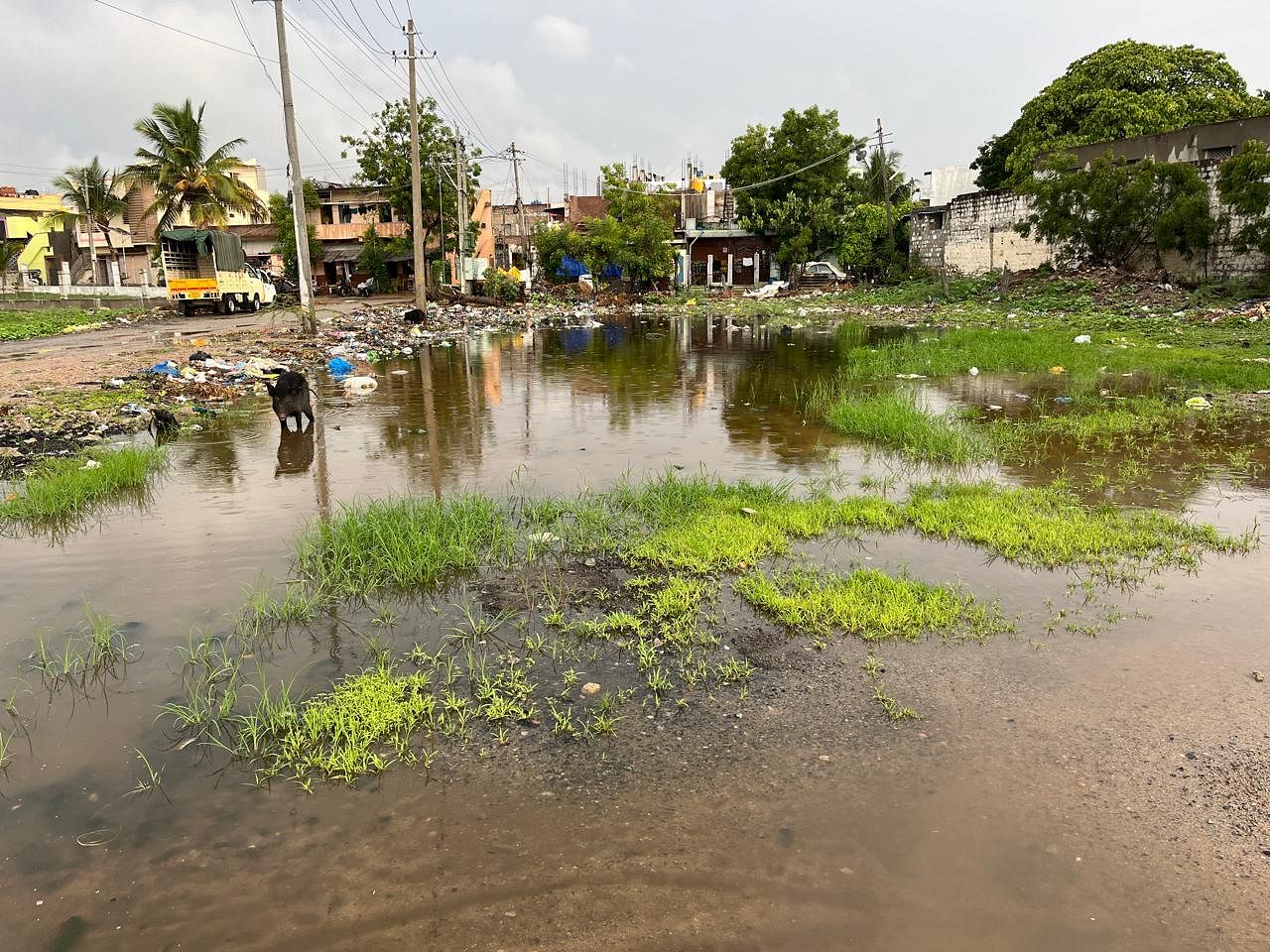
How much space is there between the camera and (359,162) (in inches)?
1246

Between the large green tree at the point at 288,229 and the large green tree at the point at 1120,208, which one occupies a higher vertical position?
the large green tree at the point at 288,229

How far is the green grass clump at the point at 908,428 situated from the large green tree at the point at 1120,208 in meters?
15.4

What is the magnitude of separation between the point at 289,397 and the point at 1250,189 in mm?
20167

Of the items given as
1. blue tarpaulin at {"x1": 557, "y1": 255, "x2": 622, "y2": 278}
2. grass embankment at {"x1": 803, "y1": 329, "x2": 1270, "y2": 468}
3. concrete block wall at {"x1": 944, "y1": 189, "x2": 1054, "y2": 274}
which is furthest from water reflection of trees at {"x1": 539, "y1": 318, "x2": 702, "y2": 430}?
blue tarpaulin at {"x1": 557, "y1": 255, "x2": 622, "y2": 278}

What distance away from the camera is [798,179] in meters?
35.2

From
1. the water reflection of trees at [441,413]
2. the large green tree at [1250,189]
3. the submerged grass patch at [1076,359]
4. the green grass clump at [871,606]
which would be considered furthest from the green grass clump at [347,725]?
the large green tree at [1250,189]

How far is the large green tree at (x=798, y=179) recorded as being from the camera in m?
34.5

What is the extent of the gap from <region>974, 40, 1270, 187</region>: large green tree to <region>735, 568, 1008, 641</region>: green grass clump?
26.5 m

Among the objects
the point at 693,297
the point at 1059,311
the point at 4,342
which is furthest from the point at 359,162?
the point at 1059,311

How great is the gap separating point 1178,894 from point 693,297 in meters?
32.0

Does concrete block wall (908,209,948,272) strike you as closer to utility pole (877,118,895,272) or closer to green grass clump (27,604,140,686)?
utility pole (877,118,895,272)

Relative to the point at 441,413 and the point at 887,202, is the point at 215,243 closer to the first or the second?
the point at 441,413

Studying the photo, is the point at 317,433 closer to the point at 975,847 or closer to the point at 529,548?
the point at 529,548

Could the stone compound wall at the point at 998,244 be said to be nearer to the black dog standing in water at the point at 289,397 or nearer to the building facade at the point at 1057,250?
the building facade at the point at 1057,250
